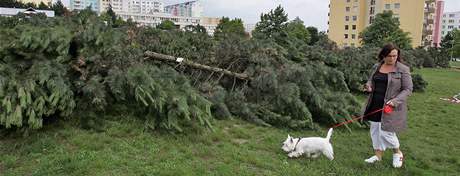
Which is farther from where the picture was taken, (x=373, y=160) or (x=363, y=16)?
(x=363, y=16)

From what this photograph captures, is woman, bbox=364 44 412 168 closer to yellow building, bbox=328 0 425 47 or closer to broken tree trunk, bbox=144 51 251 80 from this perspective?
broken tree trunk, bbox=144 51 251 80

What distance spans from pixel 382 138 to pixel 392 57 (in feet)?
3.11

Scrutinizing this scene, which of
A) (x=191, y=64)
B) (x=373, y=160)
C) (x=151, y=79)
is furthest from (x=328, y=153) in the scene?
(x=191, y=64)

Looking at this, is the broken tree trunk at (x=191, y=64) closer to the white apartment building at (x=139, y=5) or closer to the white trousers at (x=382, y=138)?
the white trousers at (x=382, y=138)

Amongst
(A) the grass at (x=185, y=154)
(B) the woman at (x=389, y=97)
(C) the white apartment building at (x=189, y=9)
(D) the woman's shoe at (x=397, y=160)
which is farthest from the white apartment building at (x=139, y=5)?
(D) the woman's shoe at (x=397, y=160)

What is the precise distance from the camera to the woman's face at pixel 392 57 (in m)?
4.25

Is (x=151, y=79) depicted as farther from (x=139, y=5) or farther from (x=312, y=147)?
(x=139, y=5)

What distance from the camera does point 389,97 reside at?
433cm

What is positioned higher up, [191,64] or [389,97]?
[191,64]

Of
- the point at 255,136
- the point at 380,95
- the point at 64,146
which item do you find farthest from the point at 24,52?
the point at 380,95

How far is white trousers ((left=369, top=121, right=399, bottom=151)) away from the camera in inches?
174

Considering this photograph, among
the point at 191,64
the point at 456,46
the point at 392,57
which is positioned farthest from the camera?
the point at 456,46

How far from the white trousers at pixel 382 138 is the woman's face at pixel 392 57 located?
0.72 metres

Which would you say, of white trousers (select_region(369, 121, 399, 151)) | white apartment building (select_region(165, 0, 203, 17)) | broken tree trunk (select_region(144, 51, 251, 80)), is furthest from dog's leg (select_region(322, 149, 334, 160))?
white apartment building (select_region(165, 0, 203, 17))
